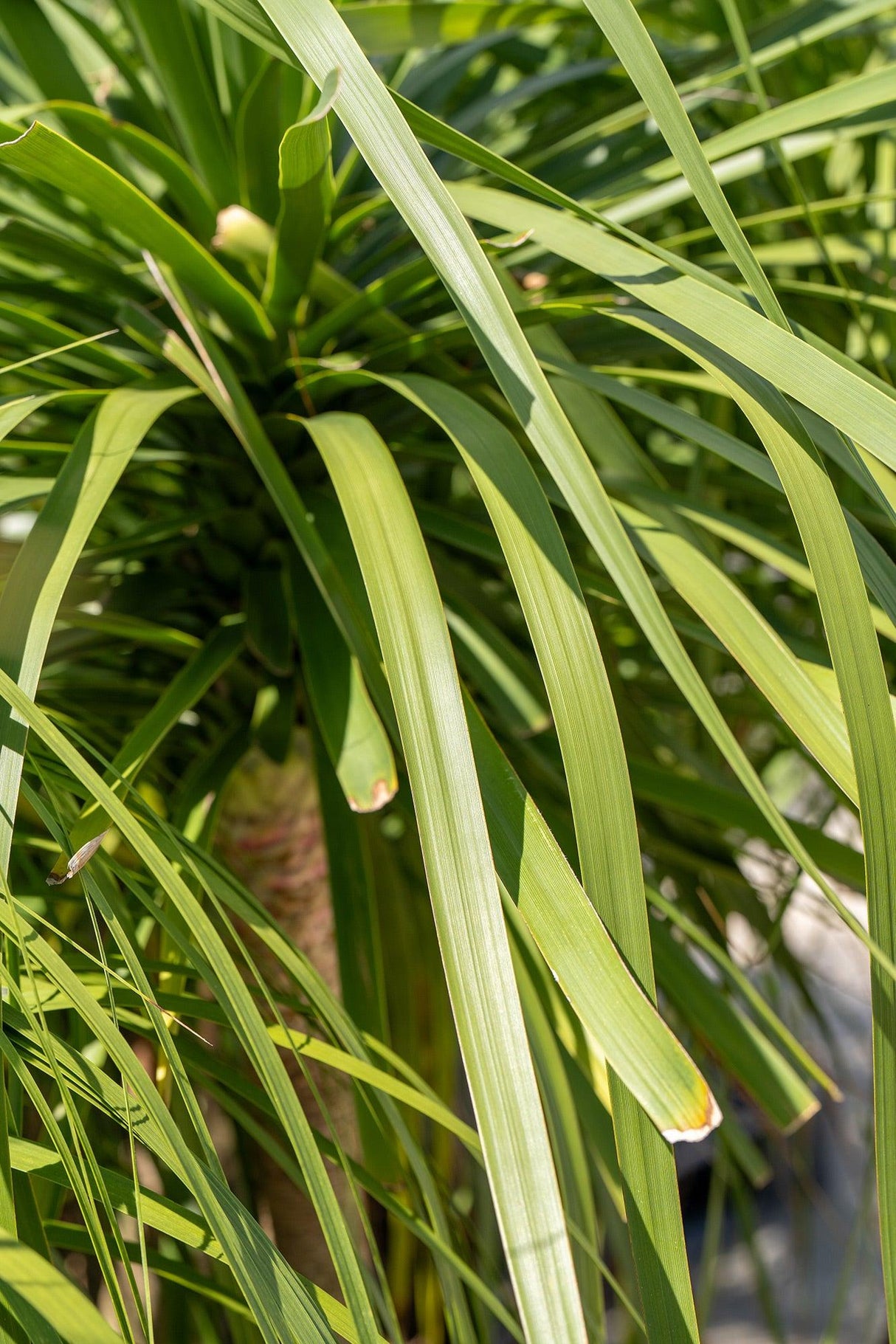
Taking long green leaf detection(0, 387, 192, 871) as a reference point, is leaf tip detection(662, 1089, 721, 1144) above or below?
below

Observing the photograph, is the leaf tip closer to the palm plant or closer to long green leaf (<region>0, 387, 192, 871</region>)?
the palm plant

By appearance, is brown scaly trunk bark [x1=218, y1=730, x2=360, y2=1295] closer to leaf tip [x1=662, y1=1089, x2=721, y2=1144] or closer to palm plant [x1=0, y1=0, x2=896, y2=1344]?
palm plant [x1=0, y1=0, x2=896, y2=1344]

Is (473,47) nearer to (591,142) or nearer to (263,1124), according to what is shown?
(591,142)

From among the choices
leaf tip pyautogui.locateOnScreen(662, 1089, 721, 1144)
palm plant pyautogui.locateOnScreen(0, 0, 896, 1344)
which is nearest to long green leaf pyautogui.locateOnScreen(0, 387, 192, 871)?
palm plant pyautogui.locateOnScreen(0, 0, 896, 1344)

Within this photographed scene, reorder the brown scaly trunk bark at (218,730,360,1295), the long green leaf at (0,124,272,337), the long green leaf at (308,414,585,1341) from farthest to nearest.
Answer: the brown scaly trunk bark at (218,730,360,1295) < the long green leaf at (0,124,272,337) < the long green leaf at (308,414,585,1341)

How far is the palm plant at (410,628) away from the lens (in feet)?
0.72

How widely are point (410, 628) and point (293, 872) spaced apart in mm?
263

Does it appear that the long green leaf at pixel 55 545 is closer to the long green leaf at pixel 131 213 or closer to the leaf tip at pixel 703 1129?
the long green leaf at pixel 131 213

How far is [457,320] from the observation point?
45 centimetres

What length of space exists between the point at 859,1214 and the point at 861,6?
1.90ft

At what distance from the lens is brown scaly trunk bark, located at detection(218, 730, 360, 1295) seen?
472 millimetres

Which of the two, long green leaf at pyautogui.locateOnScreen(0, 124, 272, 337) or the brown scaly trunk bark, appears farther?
the brown scaly trunk bark

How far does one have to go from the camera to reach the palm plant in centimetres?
→ 22

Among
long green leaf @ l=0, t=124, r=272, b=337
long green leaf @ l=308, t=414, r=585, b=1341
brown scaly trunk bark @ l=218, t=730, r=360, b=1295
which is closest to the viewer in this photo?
long green leaf @ l=308, t=414, r=585, b=1341
